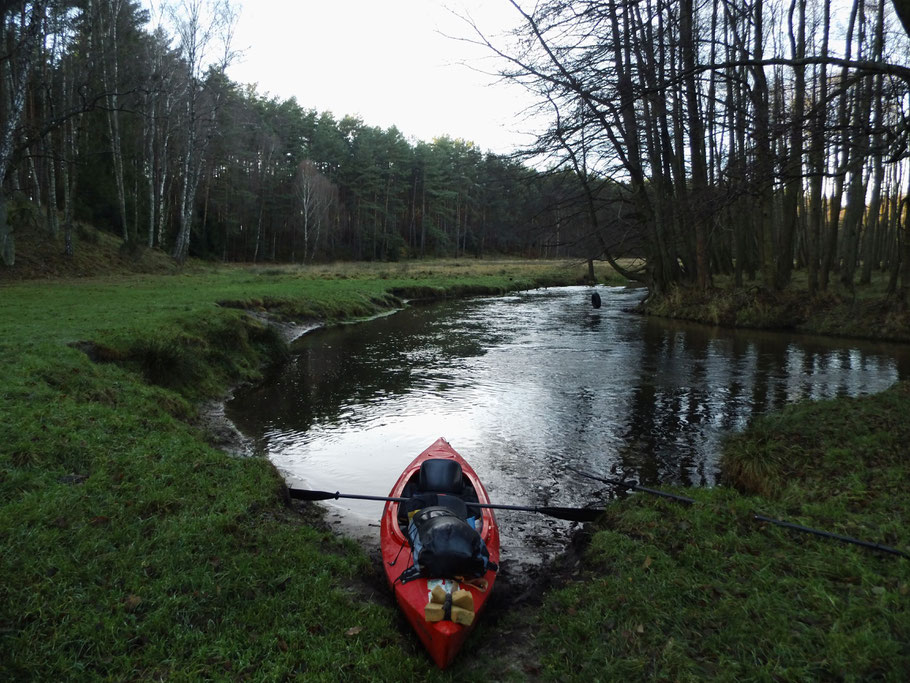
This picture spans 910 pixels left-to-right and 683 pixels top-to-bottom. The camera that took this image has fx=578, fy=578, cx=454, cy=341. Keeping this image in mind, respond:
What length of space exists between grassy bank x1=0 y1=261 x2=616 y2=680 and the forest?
492 centimetres

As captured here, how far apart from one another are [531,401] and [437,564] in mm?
6233

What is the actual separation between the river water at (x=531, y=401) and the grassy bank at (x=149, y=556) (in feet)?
3.72

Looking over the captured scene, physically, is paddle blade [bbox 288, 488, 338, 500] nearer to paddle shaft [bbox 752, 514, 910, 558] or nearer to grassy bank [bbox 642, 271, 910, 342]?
paddle shaft [bbox 752, 514, 910, 558]

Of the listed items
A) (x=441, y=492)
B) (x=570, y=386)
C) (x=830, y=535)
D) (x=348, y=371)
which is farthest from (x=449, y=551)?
(x=348, y=371)

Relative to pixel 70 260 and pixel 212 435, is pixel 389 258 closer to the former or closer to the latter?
pixel 70 260

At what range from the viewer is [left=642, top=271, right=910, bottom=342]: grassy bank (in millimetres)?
14867

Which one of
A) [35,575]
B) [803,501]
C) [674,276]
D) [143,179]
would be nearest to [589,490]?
[803,501]

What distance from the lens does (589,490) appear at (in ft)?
19.8

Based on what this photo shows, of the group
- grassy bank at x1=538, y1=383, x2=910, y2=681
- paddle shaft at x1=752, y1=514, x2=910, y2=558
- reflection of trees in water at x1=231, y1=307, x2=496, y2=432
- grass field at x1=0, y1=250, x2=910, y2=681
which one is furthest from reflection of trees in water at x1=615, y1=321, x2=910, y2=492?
reflection of trees in water at x1=231, y1=307, x2=496, y2=432

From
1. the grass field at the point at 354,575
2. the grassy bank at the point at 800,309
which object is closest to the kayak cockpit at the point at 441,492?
the grass field at the point at 354,575

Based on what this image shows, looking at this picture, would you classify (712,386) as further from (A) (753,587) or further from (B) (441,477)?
(A) (753,587)

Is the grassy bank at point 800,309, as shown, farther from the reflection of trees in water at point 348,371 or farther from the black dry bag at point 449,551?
the black dry bag at point 449,551

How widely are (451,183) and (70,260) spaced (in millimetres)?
43763

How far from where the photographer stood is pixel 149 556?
3.72 metres
